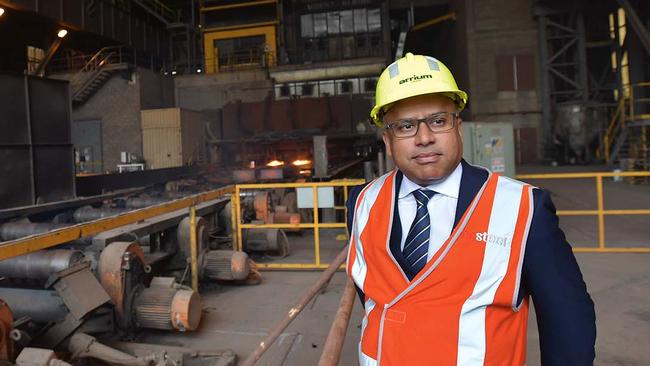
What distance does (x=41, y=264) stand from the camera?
12.1 feet

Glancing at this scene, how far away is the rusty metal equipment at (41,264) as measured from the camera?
3.62 meters

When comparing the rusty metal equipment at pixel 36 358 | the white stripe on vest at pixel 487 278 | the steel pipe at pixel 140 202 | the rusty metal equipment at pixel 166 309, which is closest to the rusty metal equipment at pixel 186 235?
the steel pipe at pixel 140 202

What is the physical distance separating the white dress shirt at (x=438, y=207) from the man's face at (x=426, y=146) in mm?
33

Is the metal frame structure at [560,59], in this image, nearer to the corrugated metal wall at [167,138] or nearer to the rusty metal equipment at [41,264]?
the corrugated metal wall at [167,138]

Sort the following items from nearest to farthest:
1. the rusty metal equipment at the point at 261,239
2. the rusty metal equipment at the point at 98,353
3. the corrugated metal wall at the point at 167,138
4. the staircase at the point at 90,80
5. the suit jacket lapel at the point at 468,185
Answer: the suit jacket lapel at the point at 468,185 → the rusty metal equipment at the point at 98,353 → the rusty metal equipment at the point at 261,239 → the corrugated metal wall at the point at 167,138 → the staircase at the point at 90,80

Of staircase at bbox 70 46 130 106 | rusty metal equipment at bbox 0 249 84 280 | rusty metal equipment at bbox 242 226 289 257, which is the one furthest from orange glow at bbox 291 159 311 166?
staircase at bbox 70 46 130 106

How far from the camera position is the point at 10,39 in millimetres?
21312

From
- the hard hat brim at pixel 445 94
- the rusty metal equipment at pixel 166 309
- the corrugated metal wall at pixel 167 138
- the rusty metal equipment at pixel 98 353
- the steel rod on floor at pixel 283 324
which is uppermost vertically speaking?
the corrugated metal wall at pixel 167 138

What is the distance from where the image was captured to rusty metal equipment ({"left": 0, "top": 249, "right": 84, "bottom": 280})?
362 centimetres

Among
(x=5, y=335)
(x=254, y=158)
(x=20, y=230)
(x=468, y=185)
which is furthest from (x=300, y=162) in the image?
(x=468, y=185)

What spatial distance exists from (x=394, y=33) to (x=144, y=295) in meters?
26.5

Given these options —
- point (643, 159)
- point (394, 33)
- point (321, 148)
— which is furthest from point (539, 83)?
point (321, 148)

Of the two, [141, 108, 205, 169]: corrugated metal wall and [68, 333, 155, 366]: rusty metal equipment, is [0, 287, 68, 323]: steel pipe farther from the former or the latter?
[141, 108, 205, 169]: corrugated metal wall

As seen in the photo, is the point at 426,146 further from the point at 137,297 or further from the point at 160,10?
the point at 160,10
